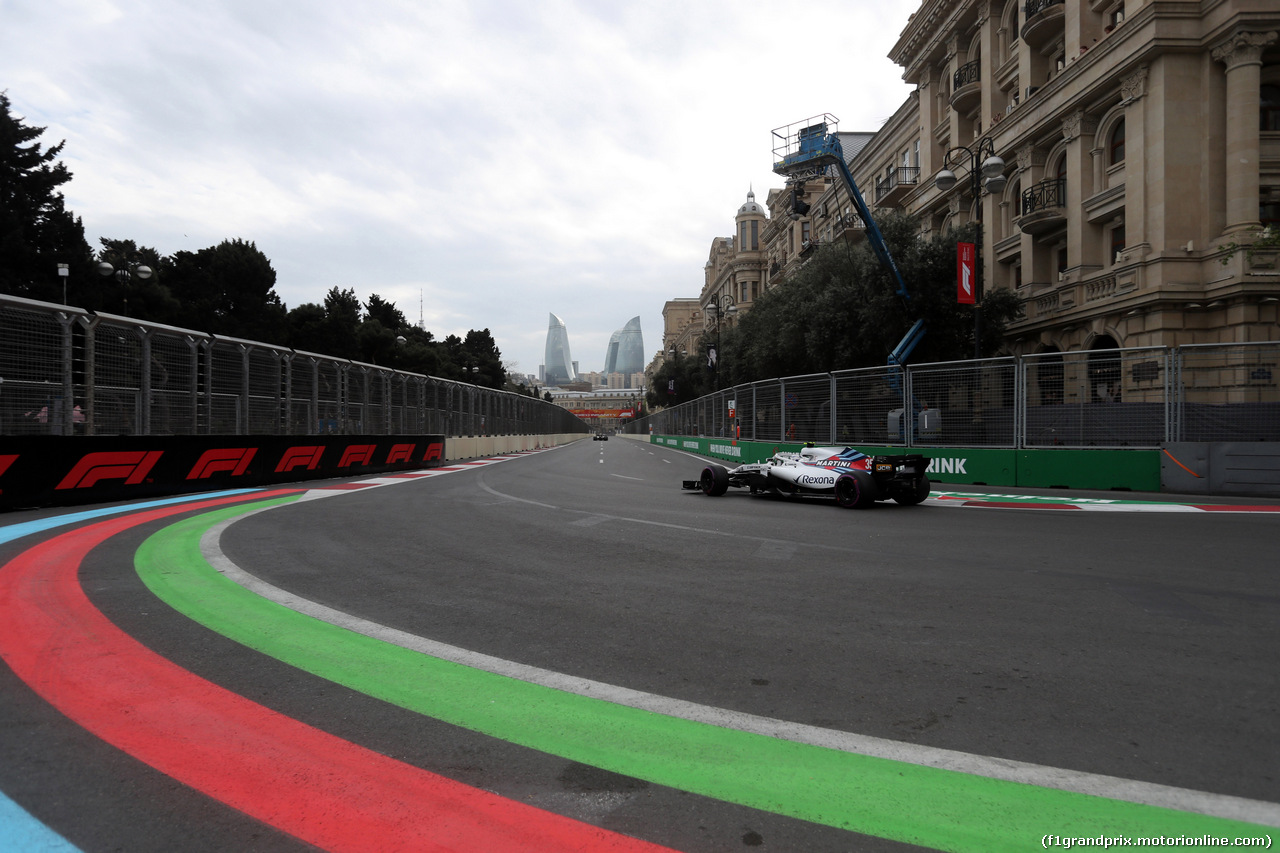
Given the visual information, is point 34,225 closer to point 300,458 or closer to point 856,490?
point 300,458

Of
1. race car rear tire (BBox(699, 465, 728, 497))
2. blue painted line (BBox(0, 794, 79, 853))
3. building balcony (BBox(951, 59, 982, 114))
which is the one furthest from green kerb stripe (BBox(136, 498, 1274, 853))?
building balcony (BBox(951, 59, 982, 114))

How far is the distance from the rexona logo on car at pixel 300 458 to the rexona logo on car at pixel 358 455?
108 centimetres

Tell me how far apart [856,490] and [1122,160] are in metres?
21.4

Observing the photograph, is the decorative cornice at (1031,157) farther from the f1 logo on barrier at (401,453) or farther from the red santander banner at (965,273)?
the f1 logo on barrier at (401,453)

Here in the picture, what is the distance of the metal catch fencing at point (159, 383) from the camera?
33.1 ft

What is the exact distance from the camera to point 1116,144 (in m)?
24.3

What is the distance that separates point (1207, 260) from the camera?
2094cm

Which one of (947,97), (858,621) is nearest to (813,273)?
(947,97)

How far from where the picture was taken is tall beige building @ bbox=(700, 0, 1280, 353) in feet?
67.9

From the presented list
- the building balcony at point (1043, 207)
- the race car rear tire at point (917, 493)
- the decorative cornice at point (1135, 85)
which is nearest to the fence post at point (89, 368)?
the race car rear tire at point (917, 493)

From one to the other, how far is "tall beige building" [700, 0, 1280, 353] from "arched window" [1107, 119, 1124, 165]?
50mm

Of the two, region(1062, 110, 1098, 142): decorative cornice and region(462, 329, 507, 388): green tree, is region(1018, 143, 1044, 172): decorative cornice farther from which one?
region(462, 329, 507, 388): green tree

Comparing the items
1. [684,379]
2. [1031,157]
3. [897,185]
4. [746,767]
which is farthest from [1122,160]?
[684,379]

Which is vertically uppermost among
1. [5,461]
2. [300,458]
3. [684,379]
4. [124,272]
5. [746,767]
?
[124,272]
